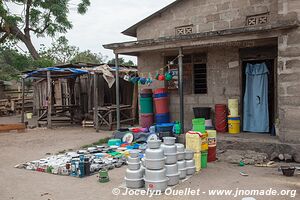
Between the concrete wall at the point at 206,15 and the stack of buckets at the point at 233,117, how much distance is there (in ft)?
8.08

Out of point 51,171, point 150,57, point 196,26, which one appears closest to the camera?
point 51,171

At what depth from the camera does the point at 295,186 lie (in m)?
5.00

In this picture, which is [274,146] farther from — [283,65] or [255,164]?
[283,65]

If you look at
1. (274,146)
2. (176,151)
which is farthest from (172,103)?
(176,151)

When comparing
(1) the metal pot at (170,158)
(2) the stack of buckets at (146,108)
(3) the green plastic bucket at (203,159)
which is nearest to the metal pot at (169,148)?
(1) the metal pot at (170,158)

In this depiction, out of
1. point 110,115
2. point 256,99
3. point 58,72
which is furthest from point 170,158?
point 58,72

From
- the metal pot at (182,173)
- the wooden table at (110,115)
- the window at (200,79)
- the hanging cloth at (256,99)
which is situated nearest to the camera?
the metal pot at (182,173)

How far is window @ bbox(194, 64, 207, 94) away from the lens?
958 centimetres

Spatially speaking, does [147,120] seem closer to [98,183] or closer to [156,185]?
[98,183]

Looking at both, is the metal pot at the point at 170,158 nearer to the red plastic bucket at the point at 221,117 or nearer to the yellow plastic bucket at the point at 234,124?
the yellow plastic bucket at the point at 234,124

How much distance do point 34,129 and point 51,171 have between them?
7.24m

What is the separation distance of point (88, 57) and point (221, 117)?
89.1 ft

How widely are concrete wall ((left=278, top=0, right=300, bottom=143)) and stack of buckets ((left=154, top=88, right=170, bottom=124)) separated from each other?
13.1ft

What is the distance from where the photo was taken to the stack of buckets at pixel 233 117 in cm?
853
